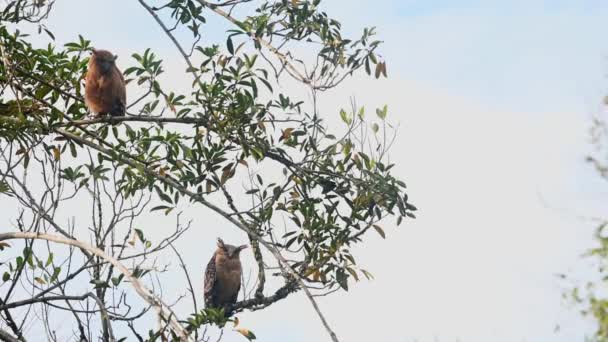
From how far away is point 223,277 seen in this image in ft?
26.2

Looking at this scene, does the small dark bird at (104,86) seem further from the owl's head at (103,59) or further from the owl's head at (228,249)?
the owl's head at (228,249)

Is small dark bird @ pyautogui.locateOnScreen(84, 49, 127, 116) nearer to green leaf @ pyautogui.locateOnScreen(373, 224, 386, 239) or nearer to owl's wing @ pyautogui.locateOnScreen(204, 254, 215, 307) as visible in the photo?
green leaf @ pyautogui.locateOnScreen(373, 224, 386, 239)

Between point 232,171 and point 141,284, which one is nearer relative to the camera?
point 141,284

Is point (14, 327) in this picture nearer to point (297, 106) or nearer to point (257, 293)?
point (257, 293)

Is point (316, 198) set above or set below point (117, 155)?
below

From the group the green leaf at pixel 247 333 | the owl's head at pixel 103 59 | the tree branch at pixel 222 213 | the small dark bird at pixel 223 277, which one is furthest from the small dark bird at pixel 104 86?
the small dark bird at pixel 223 277

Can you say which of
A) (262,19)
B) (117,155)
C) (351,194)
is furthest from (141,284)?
(262,19)

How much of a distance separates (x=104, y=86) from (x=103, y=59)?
0.24 m

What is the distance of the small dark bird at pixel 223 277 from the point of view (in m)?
7.97

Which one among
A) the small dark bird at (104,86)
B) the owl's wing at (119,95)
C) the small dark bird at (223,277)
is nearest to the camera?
the small dark bird at (104,86)

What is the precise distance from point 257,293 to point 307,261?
0.87 m

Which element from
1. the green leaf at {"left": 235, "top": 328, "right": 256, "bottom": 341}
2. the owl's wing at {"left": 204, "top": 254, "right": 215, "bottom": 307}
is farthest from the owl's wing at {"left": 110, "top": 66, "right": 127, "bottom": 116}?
the owl's wing at {"left": 204, "top": 254, "right": 215, "bottom": 307}

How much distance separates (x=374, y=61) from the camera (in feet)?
15.9

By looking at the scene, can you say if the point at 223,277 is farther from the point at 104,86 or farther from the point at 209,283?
the point at 104,86
